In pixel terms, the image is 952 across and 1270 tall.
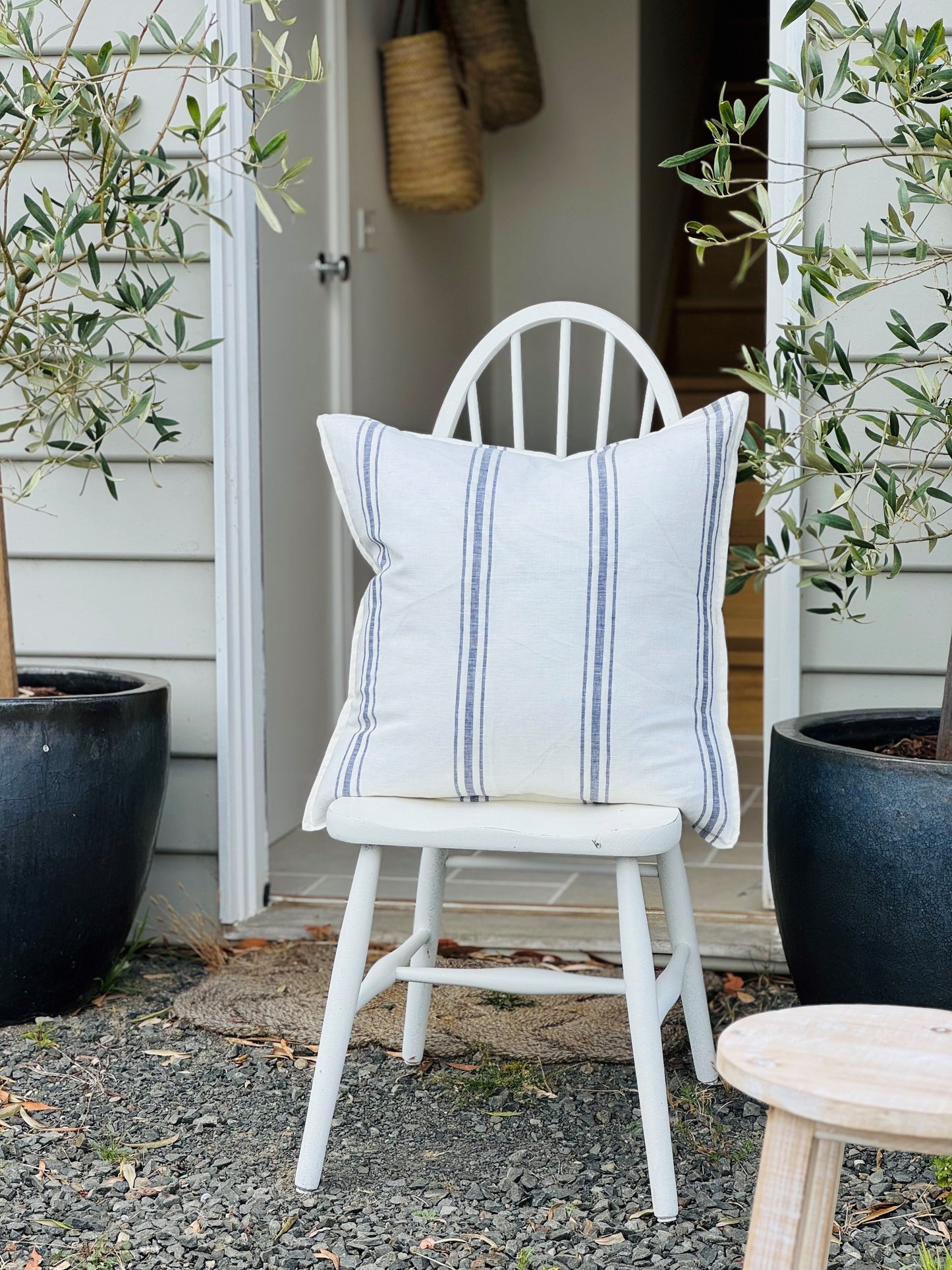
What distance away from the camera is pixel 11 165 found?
1.97 metres

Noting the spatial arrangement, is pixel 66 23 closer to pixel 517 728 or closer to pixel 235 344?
pixel 235 344

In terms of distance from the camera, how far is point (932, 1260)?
1398mm

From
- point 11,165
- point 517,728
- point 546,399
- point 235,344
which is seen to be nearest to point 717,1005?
point 517,728

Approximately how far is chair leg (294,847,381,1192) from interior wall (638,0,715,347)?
11.3ft

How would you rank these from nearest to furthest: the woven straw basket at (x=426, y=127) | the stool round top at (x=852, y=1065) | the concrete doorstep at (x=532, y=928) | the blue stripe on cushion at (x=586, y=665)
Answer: the stool round top at (x=852, y=1065) → the blue stripe on cushion at (x=586, y=665) → the concrete doorstep at (x=532, y=928) → the woven straw basket at (x=426, y=127)

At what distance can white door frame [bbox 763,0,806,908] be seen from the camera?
84.6 inches

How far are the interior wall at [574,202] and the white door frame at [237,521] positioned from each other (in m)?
2.16

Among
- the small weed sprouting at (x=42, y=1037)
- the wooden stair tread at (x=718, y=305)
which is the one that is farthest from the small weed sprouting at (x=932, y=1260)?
the wooden stair tread at (x=718, y=305)

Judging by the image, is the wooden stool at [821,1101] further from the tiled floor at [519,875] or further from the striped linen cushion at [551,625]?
the tiled floor at [519,875]

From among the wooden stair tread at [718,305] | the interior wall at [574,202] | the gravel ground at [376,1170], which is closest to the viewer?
the gravel ground at [376,1170]

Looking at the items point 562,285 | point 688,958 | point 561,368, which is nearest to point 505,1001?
point 688,958

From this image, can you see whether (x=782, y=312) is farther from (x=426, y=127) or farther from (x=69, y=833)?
(x=426, y=127)

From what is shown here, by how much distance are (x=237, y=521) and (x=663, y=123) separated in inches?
127

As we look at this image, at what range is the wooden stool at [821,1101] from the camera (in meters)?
0.95
